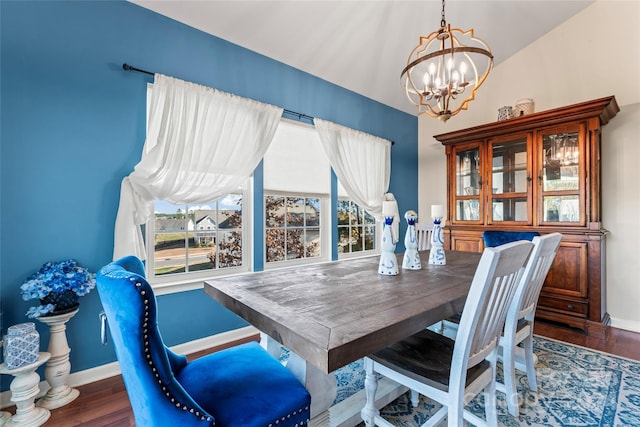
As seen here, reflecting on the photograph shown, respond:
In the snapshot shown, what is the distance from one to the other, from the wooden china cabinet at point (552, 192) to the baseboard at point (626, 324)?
0.14 meters

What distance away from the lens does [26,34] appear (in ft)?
5.82

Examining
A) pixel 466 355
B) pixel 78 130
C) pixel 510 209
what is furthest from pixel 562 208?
pixel 78 130

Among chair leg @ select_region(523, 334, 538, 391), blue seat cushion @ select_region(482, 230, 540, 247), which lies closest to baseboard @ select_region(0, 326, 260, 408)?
chair leg @ select_region(523, 334, 538, 391)

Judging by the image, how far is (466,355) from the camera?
1.05m

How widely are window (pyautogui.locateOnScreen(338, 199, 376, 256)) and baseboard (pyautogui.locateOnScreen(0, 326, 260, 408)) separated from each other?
5.09 feet

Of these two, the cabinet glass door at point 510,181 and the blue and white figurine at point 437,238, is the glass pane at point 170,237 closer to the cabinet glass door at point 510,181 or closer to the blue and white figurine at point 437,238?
the blue and white figurine at point 437,238

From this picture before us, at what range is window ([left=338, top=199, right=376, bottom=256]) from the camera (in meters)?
3.64

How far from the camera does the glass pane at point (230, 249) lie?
264cm

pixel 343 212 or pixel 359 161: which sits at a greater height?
pixel 359 161

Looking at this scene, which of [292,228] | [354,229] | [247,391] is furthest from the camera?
[354,229]

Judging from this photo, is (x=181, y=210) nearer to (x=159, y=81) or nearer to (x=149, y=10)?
(x=159, y=81)

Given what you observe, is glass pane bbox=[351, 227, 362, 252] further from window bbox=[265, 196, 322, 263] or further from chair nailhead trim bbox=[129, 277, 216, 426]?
chair nailhead trim bbox=[129, 277, 216, 426]

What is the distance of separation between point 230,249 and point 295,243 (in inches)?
29.5

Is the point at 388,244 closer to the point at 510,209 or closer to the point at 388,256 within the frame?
the point at 388,256
